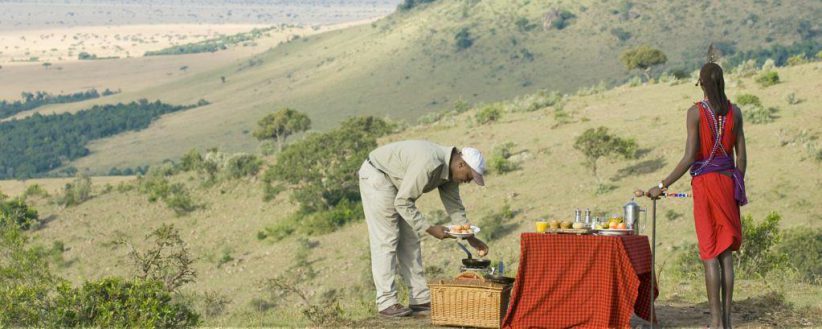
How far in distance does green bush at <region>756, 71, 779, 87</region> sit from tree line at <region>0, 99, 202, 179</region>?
54651 millimetres

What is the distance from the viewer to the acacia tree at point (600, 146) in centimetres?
3092

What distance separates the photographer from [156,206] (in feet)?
136

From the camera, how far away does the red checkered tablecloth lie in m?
8.91

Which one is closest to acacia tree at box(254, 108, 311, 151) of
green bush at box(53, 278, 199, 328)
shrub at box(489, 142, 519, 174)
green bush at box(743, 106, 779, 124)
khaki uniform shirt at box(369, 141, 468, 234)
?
shrub at box(489, 142, 519, 174)

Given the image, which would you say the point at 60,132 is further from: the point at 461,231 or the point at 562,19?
the point at 461,231

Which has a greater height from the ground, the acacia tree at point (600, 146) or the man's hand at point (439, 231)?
the man's hand at point (439, 231)

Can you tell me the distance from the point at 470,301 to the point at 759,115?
24.2 m

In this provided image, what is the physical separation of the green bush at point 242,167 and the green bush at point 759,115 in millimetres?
17549

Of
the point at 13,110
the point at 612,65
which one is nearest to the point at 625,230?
the point at 612,65

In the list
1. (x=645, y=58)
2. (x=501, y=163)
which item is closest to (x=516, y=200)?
(x=501, y=163)

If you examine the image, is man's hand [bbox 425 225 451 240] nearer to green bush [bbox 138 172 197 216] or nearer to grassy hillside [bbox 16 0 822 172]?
green bush [bbox 138 172 197 216]

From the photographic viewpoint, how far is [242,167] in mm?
42594

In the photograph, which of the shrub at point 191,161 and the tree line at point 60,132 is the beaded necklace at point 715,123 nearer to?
the shrub at point 191,161

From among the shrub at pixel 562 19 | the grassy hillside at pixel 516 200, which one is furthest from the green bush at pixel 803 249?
the shrub at pixel 562 19
